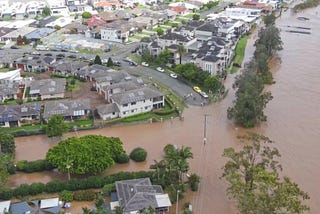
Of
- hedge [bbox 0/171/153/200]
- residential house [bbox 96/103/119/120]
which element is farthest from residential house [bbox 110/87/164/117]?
hedge [bbox 0/171/153/200]

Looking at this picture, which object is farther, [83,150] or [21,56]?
[21,56]

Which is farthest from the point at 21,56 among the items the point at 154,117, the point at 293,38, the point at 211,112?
the point at 293,38

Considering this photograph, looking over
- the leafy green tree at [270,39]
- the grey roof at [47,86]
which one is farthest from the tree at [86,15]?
the leafy green tree at [270,39]

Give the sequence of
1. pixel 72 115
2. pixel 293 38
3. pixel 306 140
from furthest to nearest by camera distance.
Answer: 1. pixel 293 38
2. pixel 72 115
3. pixel 306 140

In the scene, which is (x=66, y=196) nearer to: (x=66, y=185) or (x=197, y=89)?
(x=66, y=185)

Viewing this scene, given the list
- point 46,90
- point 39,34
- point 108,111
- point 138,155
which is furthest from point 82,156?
point 39,34

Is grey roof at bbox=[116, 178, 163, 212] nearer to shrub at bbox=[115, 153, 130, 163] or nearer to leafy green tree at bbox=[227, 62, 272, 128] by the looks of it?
shrub at bbox=[115, 153, 130, 163]

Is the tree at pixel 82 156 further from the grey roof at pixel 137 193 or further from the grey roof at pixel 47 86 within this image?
the grey roof at pixel 47 86

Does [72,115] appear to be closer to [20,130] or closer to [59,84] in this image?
[20,130]
